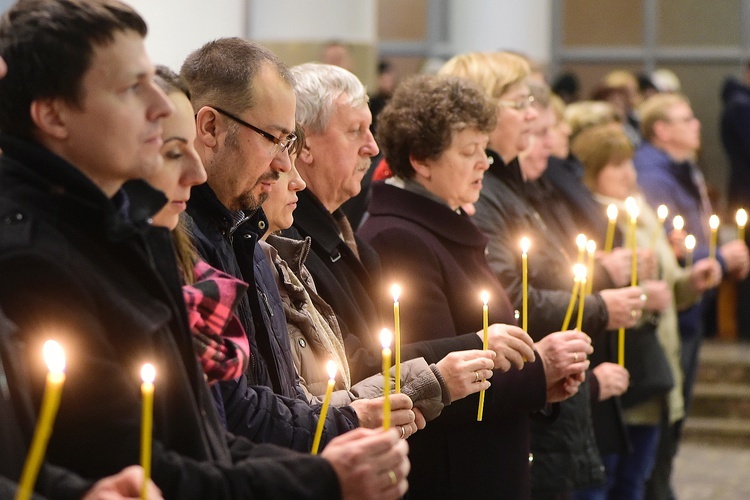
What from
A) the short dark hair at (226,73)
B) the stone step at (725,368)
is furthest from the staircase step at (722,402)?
the short dark hair at (226,73)

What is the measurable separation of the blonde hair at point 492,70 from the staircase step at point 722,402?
5.11 m

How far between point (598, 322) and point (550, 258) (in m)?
0.32

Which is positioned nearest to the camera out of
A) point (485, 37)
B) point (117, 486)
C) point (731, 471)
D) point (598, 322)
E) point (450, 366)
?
point (117, 486)

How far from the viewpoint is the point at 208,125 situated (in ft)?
9.74

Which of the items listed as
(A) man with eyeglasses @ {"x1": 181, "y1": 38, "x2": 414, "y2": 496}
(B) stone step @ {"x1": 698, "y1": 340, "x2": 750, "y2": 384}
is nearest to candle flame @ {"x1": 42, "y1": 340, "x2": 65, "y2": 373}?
(A) man with eyeglasses @ {"x1": 181, "y1": 38, "x2": 414, "y2": 496}

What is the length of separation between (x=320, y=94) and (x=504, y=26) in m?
7.41

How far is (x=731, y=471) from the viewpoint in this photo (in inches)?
318

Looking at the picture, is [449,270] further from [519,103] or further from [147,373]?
[147,373]

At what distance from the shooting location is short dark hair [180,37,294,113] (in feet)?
9.75

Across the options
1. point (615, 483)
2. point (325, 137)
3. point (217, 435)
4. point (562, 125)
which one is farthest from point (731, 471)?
point (217, 435)

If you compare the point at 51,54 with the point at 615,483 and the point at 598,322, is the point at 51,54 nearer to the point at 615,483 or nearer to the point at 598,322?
the point at 598,322

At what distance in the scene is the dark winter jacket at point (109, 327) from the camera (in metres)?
1.99

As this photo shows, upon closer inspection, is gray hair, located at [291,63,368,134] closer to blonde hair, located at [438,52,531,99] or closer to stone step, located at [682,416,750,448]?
blonde hair, located at [438,52,531,99]

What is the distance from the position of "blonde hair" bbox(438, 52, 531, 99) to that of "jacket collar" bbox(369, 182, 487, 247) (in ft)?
2.77
